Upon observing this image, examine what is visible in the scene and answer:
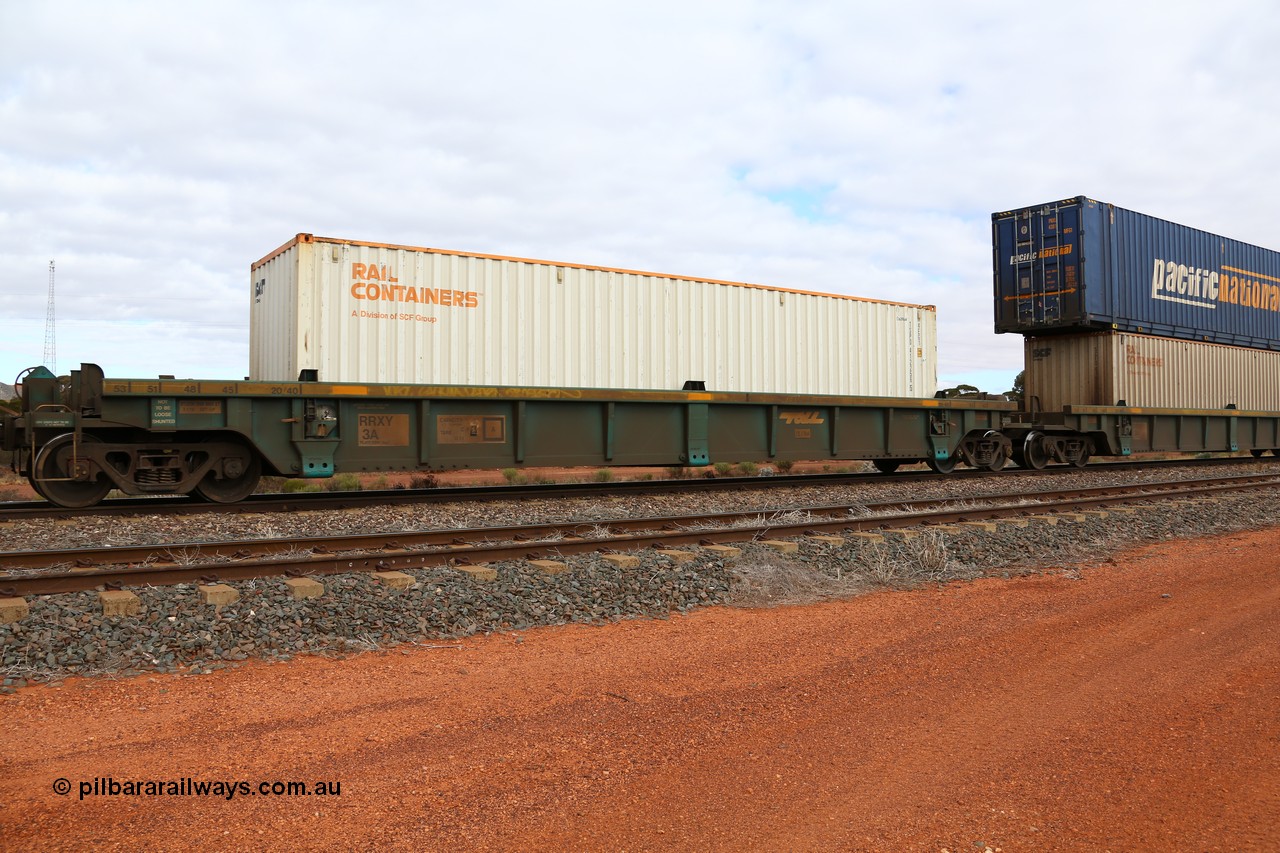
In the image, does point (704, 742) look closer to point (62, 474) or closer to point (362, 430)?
point (362, 430)

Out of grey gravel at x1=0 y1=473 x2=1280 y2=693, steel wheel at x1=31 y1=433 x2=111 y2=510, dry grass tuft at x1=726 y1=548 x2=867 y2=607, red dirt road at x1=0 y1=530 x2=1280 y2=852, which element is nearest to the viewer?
red dirt road at x1=0 y1=530 x2=1280 y2=852

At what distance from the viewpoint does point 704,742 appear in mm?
3693

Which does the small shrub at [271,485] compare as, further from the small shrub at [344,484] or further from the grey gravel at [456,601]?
the grey gravel at [456,601]

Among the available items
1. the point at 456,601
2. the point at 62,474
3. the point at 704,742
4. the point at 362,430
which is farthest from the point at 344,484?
the point at 704,742

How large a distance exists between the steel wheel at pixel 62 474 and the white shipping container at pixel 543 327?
8.50ft

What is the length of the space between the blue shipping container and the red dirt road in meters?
14.1

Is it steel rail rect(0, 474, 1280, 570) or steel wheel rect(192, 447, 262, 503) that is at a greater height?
steel wheel rect(192, 447, 262, 503)

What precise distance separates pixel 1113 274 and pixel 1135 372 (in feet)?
7.38

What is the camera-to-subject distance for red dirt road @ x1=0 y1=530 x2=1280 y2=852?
2914mm

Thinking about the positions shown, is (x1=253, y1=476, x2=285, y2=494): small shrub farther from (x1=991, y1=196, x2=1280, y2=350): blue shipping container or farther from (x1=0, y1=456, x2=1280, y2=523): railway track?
(x1=991, y1=196, x2=1280, y2=350): blue shipping container

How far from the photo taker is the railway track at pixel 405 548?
5953 millimetres

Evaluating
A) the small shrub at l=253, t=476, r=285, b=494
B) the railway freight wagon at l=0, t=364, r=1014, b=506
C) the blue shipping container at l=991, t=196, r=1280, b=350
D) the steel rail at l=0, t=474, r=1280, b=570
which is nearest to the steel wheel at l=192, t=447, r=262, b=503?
the railway freight wagon at l=0, t=364, r=1014, b=506

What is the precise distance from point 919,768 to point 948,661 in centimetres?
163

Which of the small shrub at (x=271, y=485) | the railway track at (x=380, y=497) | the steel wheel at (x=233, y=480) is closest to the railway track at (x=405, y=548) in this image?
the railway track at (x=380, y=497)
